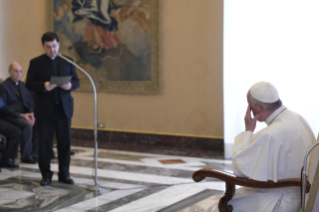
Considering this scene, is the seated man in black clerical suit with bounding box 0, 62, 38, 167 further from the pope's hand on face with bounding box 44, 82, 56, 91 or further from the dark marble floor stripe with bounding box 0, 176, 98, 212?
the pope's hand on face with bounding box 44, 82, 56, 91

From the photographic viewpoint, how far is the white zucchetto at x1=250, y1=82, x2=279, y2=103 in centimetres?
331

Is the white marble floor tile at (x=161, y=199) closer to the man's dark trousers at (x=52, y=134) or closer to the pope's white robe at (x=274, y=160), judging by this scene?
the man's dark trousers at (x=52, y=134)

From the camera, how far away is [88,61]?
1009 centimetres

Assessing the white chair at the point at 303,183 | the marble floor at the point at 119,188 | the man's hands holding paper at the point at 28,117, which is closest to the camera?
the white chair at the point at 303,183

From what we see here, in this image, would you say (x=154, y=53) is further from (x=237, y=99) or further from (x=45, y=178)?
(x=45, y=178)

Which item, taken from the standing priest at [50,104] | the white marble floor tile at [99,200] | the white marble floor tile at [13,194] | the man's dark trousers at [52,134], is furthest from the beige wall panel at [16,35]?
the white marble floor tile at [99,200]

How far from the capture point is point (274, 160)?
3.15 metres

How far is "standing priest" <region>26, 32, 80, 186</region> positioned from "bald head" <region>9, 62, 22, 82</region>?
4.39 feet

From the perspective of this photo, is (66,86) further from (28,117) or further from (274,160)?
(274,160)

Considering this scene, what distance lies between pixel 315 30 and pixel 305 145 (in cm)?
422

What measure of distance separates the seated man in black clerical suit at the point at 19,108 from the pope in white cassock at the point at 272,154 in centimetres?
468

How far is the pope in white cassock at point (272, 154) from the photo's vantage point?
124 inches

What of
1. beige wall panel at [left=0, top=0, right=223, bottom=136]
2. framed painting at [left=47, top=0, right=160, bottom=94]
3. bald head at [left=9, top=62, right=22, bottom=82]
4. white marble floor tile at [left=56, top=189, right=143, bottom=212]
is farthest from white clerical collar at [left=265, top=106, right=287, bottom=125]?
framed painting at [left=47, top=0, right=160, bottom=94]

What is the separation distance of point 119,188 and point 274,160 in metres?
2.88
